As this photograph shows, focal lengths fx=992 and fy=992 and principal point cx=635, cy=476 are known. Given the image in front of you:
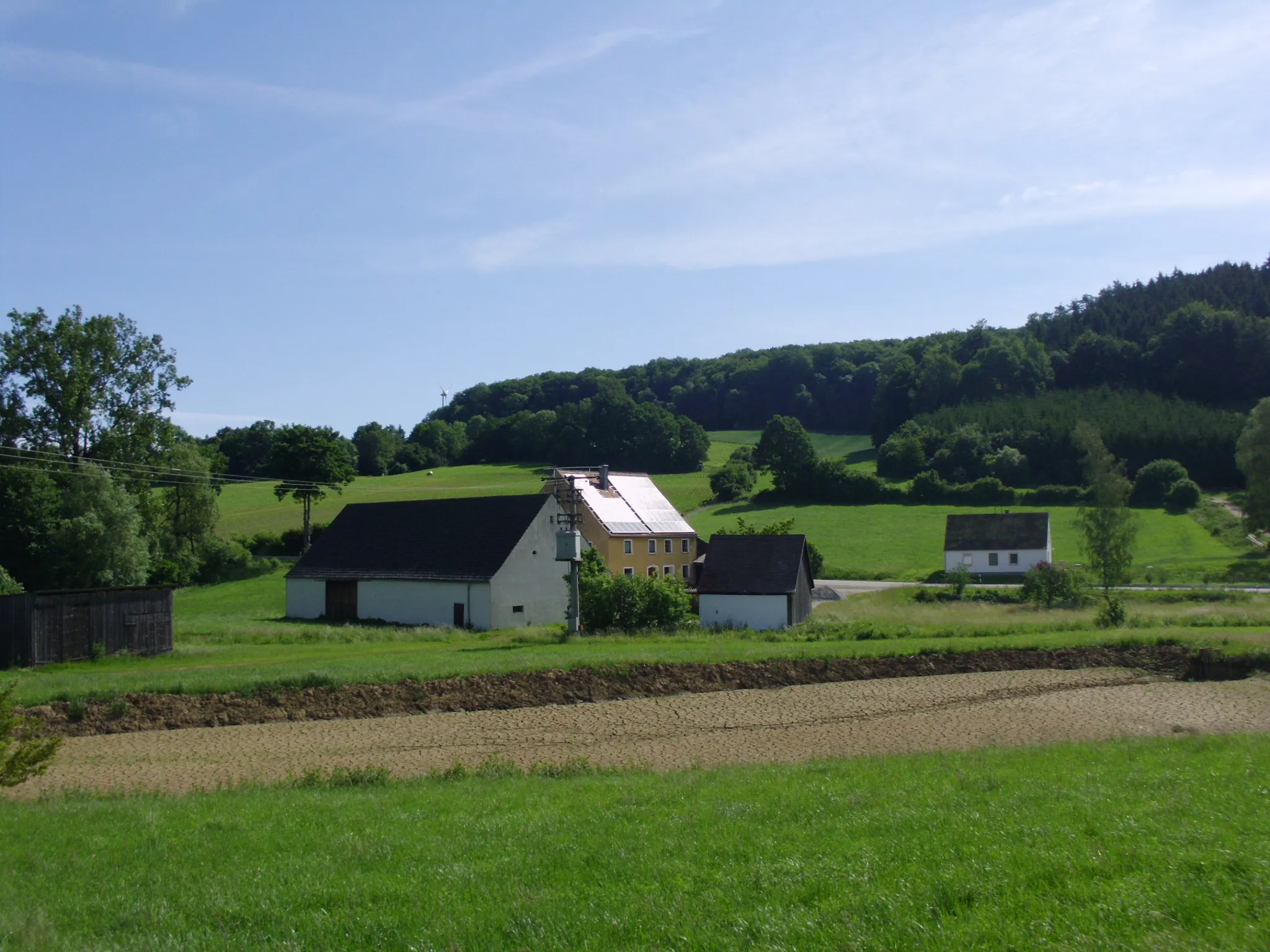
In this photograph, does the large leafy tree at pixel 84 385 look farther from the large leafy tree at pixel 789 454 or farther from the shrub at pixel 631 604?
the large leafy tree at pixel 789 454

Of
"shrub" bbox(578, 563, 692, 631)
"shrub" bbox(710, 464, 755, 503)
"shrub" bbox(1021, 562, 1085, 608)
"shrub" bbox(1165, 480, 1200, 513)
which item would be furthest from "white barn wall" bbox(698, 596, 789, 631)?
"shrub" bbox(1165, 480, 1200, 513)

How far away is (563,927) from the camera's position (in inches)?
264

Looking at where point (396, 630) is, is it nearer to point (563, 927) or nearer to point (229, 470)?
point (563, 927)

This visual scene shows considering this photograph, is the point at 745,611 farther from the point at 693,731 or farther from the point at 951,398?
the point at 951,398

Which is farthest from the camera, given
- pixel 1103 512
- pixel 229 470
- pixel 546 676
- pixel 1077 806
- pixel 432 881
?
pixel 229 470

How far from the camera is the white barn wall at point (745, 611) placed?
1689 inches

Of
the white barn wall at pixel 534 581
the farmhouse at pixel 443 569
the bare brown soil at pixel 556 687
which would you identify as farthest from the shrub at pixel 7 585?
the bare brown soil at pixel 556 687

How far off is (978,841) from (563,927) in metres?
3.67

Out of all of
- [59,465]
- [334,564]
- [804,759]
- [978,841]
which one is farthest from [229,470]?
[978,841]

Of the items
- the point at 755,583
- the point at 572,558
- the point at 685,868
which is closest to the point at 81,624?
the point at 572,558

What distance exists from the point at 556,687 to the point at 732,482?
231ft

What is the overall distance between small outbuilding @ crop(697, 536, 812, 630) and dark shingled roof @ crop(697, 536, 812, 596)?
3cm

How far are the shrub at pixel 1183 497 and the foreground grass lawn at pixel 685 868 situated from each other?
79423mm

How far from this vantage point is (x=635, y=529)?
59.6 metres
